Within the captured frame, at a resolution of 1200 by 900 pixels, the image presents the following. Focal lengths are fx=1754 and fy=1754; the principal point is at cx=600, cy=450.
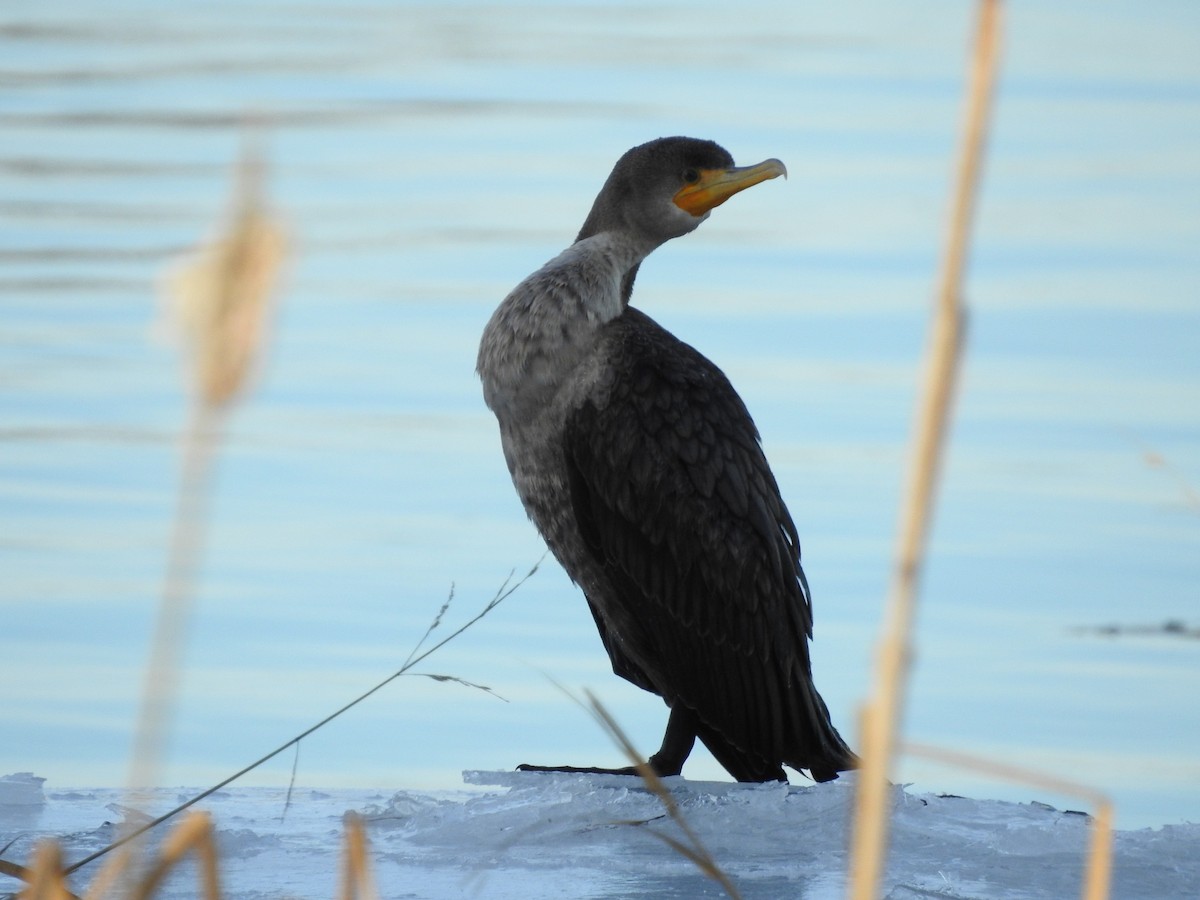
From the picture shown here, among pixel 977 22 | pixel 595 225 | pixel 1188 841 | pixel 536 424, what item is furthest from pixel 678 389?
pixel 977 22

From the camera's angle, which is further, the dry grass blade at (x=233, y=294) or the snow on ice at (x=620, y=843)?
the snow on ice at (x=620, y=843)

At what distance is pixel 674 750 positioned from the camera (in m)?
4.76

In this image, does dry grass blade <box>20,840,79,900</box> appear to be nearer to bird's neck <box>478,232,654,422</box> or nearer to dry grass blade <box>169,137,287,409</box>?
dry grass blade <box>169,137,287,409</box>

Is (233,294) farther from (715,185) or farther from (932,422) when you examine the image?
(715,185)

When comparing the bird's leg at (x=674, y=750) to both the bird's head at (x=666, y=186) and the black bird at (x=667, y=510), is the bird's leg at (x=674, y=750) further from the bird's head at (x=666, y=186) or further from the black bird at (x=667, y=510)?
the bird's head at (x=666, y=186)

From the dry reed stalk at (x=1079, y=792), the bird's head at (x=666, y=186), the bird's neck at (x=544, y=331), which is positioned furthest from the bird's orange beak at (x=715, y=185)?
the dry reed stalk at (x=1079, y=792)

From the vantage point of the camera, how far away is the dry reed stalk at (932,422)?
884 mm

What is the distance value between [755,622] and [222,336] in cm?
403

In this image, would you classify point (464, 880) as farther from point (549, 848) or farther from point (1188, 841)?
point (1188, 841)

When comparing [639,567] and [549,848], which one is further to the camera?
[639,567]

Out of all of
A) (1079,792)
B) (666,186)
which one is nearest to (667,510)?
(666,186)

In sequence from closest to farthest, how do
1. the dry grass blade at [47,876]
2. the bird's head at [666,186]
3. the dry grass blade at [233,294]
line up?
the dry grass blade at [233,294]
the dry grass blade at [47,876]
the bird's head at [666,186]

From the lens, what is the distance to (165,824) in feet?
12.4

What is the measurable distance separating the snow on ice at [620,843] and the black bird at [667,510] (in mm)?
363
